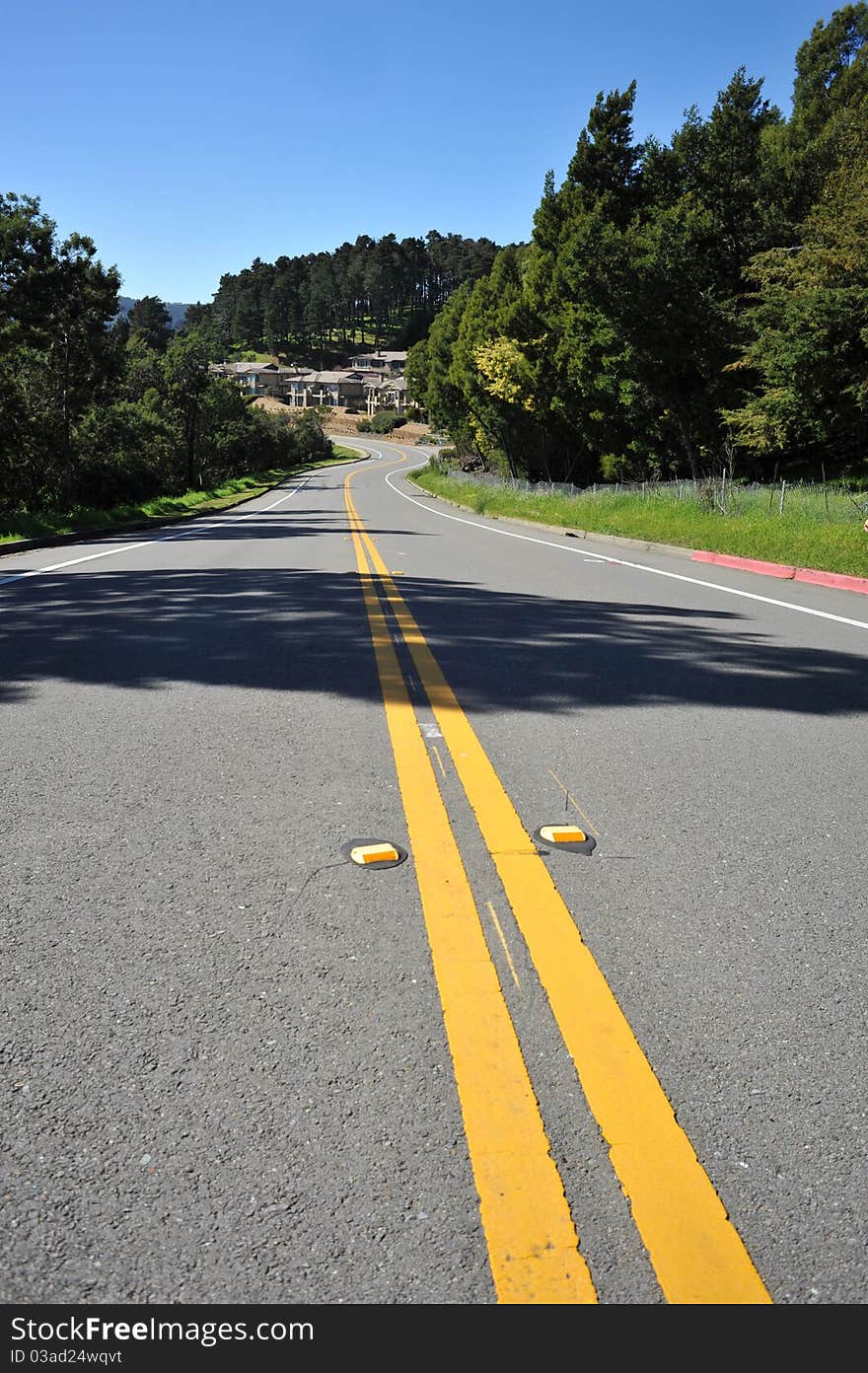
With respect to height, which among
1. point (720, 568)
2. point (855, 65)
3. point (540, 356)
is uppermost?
point (855, 65)

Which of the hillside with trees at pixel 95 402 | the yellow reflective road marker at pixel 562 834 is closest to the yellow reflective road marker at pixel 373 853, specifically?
the yellow reflective road marker at pixel 562 834

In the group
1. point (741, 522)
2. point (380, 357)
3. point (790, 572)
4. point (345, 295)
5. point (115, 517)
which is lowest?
point (115, 517)

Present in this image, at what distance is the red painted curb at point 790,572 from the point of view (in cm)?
1264

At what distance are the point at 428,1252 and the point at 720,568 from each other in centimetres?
1456

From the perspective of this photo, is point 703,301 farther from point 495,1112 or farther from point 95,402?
point 495,1112

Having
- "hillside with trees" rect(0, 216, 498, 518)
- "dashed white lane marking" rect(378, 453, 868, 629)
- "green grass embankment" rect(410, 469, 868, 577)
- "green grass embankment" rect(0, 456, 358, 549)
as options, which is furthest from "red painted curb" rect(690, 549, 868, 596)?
"hillside with trees" rect(0, 216, 498, 518)

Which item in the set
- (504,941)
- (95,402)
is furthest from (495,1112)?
(95,402)

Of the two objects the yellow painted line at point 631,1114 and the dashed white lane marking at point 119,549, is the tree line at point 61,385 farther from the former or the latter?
the yellow painted line at point 631,1114

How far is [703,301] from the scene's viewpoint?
105 ft

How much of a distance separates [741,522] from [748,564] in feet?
14.8

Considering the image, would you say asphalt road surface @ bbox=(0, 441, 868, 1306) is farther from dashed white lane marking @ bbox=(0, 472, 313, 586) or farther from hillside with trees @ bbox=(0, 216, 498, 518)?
hillside with trees @ bbox=(0, 216, 498, 518)

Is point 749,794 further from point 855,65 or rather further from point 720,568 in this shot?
point 855,65

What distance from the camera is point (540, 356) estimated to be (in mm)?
41625
